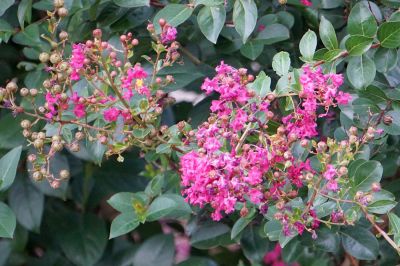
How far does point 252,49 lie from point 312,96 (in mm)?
436

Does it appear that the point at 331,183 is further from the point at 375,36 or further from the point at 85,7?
the point at 85,7

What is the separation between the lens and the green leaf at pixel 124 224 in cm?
155

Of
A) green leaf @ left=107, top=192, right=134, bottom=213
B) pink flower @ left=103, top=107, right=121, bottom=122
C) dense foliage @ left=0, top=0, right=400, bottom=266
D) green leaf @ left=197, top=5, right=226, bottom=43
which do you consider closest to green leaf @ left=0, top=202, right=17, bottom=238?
dense foliage @ left=0, top=0, right=400, bottom=266

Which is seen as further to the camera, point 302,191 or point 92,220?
point 92,220

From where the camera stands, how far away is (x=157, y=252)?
2035 mm

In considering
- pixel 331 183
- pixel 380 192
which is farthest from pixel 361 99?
pixel 331 183

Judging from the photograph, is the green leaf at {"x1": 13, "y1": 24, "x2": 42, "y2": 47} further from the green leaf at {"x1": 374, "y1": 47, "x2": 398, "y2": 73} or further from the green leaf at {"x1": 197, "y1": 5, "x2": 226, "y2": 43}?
the green leaf at {"x1": 374, "y1": 47, "x2": 398, "y2": 73}

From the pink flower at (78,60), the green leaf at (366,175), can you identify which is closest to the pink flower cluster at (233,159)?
the green leaf at (366,175)

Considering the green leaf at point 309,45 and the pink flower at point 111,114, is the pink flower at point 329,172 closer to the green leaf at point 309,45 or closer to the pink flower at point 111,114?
the green leaf at point 309,45

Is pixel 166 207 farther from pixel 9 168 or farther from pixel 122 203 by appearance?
pixel 9 168

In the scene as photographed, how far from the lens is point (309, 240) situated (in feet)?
5.39

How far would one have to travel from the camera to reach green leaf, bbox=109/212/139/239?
1.55 m

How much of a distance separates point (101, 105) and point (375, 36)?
20.6 inches

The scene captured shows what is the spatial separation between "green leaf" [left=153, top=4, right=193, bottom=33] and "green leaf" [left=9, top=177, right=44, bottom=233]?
0.74 metres
